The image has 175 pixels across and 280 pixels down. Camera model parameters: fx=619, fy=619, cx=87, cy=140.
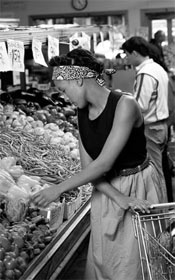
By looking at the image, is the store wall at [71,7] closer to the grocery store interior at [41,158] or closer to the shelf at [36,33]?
the grocery store interior at [41,158]

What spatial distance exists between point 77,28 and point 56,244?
384cm

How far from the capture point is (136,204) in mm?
2807

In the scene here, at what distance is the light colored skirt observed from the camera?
128 inches

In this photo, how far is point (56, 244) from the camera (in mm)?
3525

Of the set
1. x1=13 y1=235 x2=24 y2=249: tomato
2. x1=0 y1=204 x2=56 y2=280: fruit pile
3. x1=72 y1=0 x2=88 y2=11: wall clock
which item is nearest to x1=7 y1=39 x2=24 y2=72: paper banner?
x1=0 y1=204 x2=56 y2=280: fruit pile

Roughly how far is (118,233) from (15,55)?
1334 millimetres

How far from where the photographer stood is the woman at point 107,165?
309 centimetres

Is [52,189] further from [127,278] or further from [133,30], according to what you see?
[133,30]

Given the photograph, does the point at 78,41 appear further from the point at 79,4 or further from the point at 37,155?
the point at 79,4

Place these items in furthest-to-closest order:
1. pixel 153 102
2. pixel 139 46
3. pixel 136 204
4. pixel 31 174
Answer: pixel 139 46 < pixel 153 102 < pixel 31 174 < pixel 136 204

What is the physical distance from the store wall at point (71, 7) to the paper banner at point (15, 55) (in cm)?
915

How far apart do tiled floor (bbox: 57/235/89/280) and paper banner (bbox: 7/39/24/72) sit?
132 centimetres

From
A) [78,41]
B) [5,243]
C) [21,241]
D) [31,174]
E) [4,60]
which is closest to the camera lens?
[5,243]

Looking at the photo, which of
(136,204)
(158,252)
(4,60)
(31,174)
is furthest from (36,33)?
(158,252)
